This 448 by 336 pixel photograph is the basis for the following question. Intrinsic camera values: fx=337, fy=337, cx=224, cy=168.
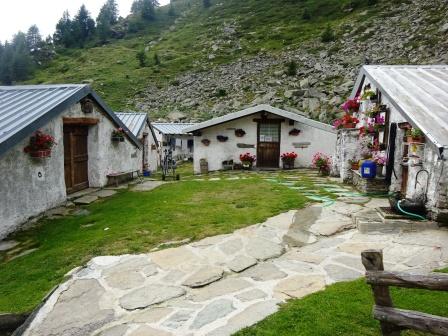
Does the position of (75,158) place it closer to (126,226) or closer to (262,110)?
(126,226)

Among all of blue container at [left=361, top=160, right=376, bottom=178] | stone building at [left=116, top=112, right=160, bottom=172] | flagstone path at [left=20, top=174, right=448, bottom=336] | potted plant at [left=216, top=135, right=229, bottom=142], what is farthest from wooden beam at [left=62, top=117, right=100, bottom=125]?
blue container at [left=361, top=160, right=376, bottom=178]

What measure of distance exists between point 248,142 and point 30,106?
11.7 meters

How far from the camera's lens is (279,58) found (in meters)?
52.5

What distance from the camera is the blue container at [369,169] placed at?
956 centimetres

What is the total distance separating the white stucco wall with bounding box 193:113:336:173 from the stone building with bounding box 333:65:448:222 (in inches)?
200

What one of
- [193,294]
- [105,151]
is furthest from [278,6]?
[193,294]

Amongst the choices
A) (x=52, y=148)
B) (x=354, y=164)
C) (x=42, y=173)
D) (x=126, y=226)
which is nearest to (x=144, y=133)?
(x=52, y=148)

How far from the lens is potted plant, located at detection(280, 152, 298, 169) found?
1809 cm

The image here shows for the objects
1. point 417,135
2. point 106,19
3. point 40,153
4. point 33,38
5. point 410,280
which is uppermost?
point 106,19

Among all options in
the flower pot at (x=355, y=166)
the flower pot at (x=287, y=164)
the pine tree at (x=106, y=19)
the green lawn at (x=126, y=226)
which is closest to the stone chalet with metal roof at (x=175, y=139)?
the flower pot at (x=287, y=164)

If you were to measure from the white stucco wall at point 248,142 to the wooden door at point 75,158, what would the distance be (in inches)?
316

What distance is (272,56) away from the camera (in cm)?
5462

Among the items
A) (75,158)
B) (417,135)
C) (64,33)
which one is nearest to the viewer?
(417,135)

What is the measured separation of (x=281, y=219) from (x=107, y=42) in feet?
312
